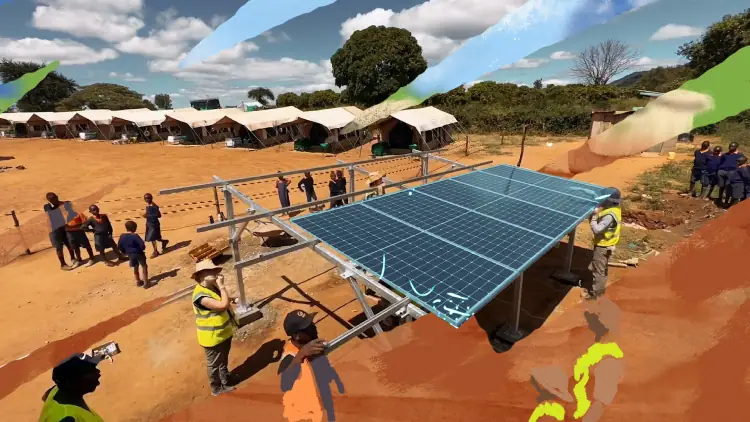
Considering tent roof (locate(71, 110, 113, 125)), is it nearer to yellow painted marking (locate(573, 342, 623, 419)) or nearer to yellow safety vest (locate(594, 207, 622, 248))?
yellow safety vest (locate(594, 207, 622, 248))

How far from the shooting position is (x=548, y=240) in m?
4.86

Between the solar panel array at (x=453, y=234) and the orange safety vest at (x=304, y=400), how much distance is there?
1.17 m

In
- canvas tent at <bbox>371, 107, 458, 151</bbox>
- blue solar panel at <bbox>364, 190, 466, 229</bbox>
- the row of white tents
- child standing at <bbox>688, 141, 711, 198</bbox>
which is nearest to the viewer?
blue solar panel at <bbox>364, 190, 466, 229</bbox>

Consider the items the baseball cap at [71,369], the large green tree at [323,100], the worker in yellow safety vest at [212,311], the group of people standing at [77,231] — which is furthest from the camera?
the large green tree at [323,100]

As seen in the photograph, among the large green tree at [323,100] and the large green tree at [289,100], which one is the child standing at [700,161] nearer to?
the large green tree at [323,100]

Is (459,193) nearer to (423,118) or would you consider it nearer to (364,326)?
(364,326)

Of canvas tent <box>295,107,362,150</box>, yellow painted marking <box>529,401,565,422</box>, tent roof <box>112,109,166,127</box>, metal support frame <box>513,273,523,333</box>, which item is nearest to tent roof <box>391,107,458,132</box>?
canvas tent <box>295,107,362,150</box>

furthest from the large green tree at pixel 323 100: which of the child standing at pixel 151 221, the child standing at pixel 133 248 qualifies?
the child standing at pixel 133 248

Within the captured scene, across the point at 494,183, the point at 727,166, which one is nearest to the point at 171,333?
the point at 494,183

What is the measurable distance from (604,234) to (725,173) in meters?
8.35

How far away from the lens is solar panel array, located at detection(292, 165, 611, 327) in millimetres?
3592

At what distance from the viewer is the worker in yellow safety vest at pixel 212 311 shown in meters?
4.36

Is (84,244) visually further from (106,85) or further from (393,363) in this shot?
(106,85)

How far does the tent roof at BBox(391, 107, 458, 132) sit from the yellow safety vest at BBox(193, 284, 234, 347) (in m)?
21.0
